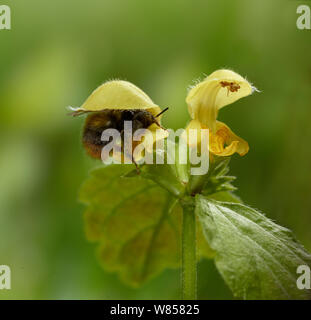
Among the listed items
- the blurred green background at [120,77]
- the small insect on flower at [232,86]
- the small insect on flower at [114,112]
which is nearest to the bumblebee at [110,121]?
the small insect on flower at [114,112]

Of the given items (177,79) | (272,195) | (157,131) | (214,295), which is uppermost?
(177,79)

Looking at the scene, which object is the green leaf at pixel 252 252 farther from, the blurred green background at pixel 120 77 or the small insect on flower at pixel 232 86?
the blurred green background at pixel 120 77

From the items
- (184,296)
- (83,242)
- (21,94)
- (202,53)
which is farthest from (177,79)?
→ (184,296)

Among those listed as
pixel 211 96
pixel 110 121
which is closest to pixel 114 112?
pixel 110 121

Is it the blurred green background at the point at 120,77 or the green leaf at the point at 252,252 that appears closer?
the green leaf at the point at 252,252

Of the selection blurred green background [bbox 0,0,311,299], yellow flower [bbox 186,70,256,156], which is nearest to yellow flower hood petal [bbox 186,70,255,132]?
yellow flower [bbox 186,70,256,156]

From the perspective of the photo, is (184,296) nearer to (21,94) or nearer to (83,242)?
(83,242)
